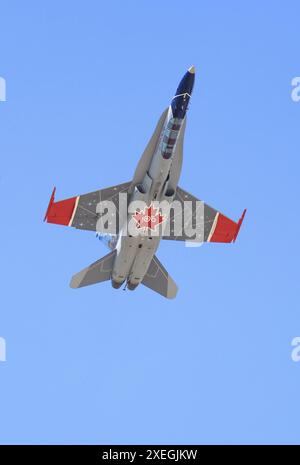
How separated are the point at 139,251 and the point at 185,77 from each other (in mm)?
6456

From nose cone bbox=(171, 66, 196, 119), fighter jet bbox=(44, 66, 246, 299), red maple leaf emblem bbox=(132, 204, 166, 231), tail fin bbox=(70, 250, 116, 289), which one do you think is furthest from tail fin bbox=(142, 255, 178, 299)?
nose cone bbox=(171, 66, 196, 119)

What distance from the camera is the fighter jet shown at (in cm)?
3234

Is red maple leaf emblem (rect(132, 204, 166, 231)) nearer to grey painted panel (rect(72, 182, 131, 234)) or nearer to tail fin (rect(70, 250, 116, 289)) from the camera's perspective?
grey painted panel (rect(72, 182, 131, 234))

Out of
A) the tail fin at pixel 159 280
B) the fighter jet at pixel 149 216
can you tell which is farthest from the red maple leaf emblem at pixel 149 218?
the tail fin at pixel 159 280

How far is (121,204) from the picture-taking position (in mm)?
34250

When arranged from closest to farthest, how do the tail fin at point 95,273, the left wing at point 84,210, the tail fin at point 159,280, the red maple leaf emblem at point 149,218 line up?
the red maple leaf emblem at point 149,218 < the left wing at point 84,210 < the tail fin at point 95,273 < the tail fin at point 159,280

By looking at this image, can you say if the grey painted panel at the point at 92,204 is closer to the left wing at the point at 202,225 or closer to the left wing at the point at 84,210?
the left wing at the point at 84,210

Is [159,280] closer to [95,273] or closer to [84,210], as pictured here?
[95,273]

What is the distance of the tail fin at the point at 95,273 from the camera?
35750 mm

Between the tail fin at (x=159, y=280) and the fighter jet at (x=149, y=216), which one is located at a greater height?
the fighter jet at (x=149, y=216)

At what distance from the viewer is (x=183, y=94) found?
31.2m

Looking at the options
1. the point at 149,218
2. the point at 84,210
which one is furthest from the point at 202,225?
the point at 84,210

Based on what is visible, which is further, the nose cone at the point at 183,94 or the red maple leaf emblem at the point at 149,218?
the red maple leaf emblem at the point at 149,218

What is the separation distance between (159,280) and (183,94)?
8484 millimetres
